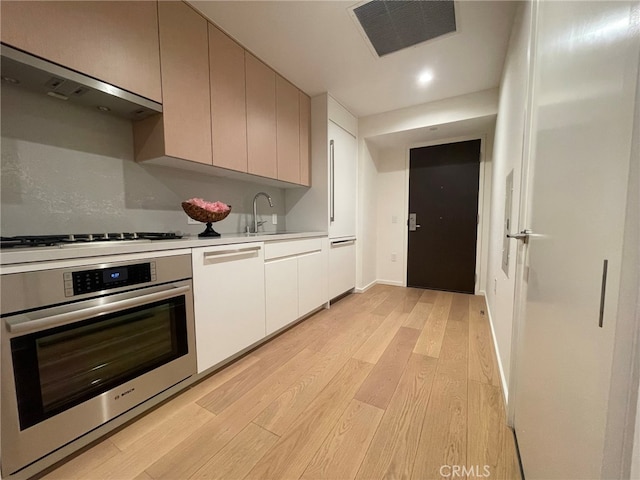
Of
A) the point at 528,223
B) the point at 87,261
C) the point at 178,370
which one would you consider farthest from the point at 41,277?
the point at 528,223

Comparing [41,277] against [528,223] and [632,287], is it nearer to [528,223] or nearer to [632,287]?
[632,287]

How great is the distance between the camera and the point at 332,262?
2.75 m

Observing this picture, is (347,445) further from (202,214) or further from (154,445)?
(202,214)

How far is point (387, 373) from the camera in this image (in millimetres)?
1573

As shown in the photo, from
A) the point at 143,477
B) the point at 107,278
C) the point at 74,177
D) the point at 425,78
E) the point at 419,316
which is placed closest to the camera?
the point at 143,477

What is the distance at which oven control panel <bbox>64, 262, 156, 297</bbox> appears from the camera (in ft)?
3.12

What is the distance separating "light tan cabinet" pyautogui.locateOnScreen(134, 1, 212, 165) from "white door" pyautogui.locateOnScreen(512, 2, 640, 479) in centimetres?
175

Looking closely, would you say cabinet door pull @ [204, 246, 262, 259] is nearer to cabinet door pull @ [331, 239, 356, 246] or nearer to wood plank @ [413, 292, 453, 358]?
cabinet door pull @ [331, 239, 356, 246]

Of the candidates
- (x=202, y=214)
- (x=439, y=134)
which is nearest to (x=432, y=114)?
(x=439, y=134)

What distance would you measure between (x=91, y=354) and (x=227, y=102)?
1.70 meters

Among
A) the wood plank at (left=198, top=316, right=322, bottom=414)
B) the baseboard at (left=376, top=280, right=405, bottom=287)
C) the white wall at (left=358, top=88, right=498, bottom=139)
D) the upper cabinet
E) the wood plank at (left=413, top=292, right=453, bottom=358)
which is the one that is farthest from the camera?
the baseboard at (left=376, top=280, right=405, bottom=287)

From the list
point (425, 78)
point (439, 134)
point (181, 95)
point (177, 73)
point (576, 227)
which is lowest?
point (576, 227)

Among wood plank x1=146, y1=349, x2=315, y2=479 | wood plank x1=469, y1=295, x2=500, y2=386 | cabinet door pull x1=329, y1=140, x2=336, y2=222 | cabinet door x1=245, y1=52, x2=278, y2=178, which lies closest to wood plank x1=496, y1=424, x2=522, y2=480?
wood plank x1=469, y1=295, x2=500, y2=386

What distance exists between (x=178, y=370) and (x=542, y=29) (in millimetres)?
2256
